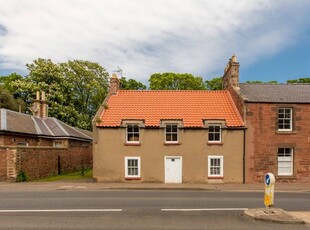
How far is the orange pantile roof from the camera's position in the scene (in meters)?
23.6

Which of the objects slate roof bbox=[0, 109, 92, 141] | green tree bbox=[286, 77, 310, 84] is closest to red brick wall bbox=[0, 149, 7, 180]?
slate roof bbox=[0, 109, 92, 141]

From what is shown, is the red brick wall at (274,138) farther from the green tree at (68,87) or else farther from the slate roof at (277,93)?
the green tree at (68,87)

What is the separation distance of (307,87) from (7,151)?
25289mm

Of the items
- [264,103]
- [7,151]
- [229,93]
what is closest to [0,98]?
[7,151]

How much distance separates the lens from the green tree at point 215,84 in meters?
54.6

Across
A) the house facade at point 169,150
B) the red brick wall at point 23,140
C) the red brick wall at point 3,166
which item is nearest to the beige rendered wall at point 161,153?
Result: the house facade at point 169,150

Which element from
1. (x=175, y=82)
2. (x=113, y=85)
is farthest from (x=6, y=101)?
(x=175, y=82)

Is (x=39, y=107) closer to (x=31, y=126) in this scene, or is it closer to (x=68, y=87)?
(x=31, y=126)

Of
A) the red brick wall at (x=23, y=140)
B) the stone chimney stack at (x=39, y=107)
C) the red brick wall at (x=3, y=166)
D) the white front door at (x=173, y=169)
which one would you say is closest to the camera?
the red brick wall at (x=3, y=166)

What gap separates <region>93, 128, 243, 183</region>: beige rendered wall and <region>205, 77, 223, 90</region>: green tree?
3252 cm

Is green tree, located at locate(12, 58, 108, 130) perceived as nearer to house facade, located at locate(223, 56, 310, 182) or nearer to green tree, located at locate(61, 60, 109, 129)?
green tree, located at locate(61, 60, 109, 129)

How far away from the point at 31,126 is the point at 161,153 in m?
14.6

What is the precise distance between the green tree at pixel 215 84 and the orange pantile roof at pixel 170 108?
27.6 metres

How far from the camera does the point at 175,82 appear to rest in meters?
52.9
